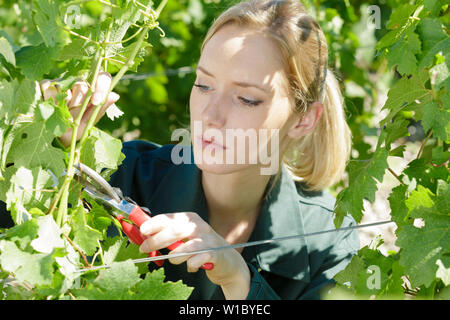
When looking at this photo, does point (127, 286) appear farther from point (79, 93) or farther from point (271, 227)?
point (271, 227)

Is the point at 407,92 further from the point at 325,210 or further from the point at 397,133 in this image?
the point at 325,210

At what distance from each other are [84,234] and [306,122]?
33.3 inches

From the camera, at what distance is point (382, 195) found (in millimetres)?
3883

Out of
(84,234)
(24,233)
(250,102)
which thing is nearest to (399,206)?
(250,102)

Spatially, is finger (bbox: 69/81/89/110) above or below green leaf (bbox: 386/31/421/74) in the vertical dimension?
below

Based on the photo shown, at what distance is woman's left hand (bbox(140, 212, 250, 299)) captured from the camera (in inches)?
46.6

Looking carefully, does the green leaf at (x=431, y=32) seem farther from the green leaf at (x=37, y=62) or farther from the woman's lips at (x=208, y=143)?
the green leaf at (x=37, y=62)

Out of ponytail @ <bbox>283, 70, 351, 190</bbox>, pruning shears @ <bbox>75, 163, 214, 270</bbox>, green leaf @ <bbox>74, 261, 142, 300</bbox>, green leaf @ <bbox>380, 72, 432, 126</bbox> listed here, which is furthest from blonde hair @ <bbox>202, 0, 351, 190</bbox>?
green leaf @ <bbox>74, 261, 142, 300</bbox>

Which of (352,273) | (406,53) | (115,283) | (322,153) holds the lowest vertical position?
(322,153)

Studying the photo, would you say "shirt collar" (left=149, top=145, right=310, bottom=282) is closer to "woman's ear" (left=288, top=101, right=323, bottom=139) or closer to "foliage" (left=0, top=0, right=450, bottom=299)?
"woman's ear" (left=288, top=101, right=323, bottom=139)

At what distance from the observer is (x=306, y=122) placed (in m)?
1.73

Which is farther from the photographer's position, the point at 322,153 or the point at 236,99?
the point at 322,153

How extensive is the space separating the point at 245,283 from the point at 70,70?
0.63 m
